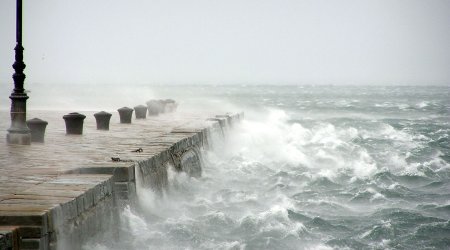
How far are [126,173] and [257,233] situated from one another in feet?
8.08

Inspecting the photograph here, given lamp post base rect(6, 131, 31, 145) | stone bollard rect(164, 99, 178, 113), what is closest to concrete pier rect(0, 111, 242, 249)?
lamp post base rect(6, 131, 31, 145)

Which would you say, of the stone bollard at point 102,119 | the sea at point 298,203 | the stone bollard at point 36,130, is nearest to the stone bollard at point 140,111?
the sea at point 298,203

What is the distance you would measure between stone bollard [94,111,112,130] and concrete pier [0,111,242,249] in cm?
53

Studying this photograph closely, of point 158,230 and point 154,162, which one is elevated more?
point 154,162

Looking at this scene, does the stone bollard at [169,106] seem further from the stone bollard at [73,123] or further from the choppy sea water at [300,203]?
the stone bollard at [73,123]

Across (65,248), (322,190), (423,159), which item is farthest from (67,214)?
(423,159)

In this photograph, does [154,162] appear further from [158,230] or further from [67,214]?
[67,214]

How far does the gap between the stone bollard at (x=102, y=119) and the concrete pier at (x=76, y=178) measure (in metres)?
0.53

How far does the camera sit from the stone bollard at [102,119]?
13828 millimetres

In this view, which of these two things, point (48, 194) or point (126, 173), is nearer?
point (48, 194)

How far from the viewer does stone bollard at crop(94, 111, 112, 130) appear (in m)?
13.8

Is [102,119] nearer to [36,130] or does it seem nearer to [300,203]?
[36,130]

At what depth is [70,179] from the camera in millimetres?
6578

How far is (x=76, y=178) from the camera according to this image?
6.67m
